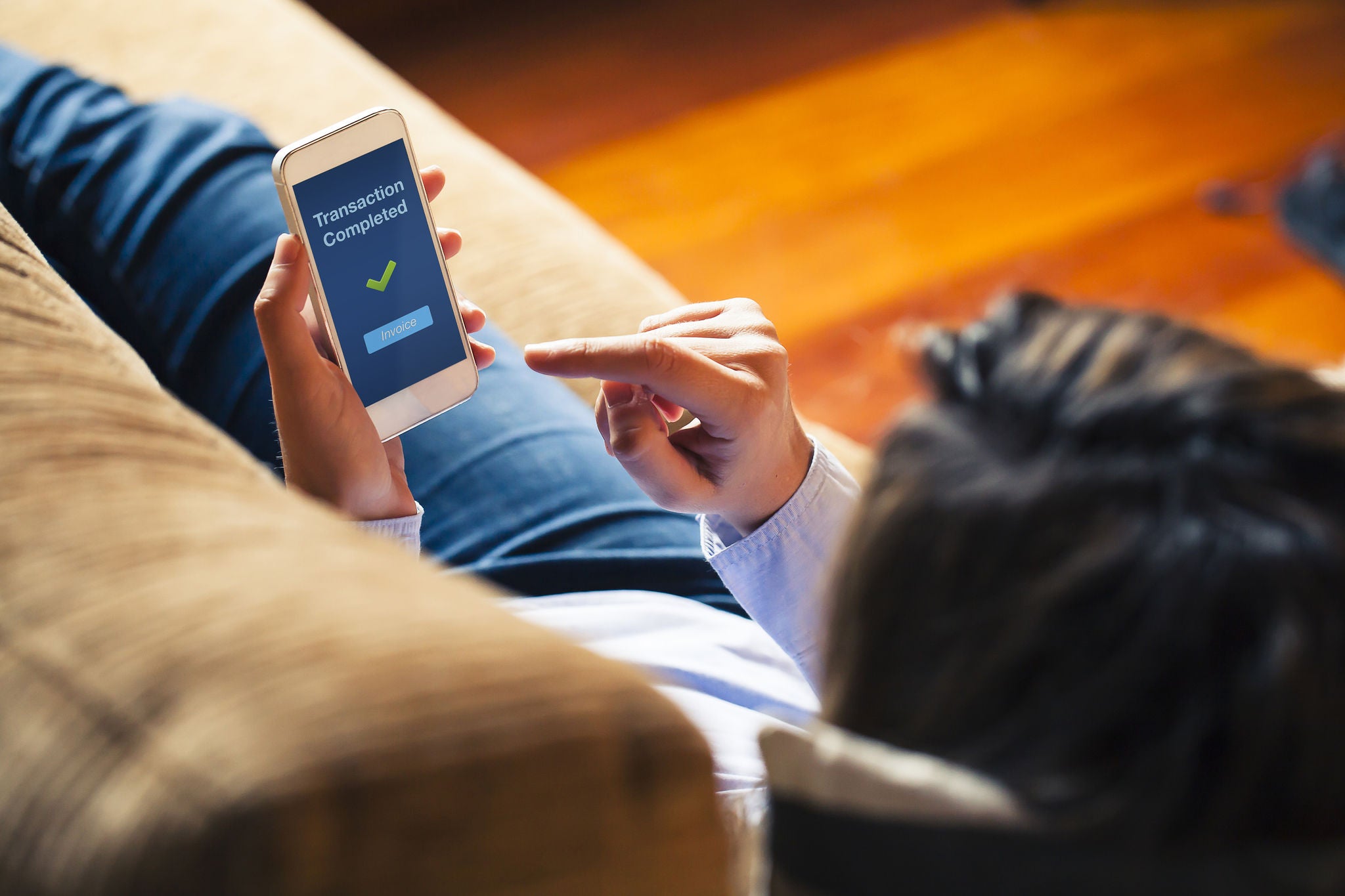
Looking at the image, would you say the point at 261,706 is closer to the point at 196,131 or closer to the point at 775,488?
the point at 775,488

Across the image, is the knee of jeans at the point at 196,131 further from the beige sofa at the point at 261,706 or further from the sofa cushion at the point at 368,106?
the beige sofa at the point at 261,706

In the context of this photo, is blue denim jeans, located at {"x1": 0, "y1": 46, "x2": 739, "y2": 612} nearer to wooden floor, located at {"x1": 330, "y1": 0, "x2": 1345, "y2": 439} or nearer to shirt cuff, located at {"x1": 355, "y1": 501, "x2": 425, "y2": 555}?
shirt cuff, located at {"x1": 355, "y1": 501, "x2": 425, "y2": 555}

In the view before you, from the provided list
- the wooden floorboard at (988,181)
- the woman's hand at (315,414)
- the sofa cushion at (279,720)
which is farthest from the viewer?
the wooden floorboard at (988,181)

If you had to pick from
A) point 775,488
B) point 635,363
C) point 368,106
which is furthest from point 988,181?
point 635,363

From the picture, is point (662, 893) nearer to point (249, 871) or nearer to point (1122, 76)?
point (249, 871)

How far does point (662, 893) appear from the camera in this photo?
29cm

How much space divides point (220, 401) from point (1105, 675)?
643mm

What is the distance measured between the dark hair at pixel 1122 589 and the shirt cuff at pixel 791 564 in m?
0.35

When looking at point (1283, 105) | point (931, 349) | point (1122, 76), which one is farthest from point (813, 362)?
point (931, 349)

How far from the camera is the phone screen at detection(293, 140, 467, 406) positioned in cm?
64

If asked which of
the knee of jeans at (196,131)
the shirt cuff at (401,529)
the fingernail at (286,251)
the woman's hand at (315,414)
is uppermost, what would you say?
the knee of jeans at (196,131)

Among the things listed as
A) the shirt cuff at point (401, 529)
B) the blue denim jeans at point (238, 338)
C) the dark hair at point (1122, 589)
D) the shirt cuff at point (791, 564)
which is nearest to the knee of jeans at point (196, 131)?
the blue denim jeans at point (238, 338)

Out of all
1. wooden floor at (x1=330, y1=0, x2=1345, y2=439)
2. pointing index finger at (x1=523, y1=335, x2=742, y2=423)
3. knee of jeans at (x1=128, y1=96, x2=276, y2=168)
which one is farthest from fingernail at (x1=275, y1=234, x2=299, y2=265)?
wooden floor at (x1=330, y1=0, x2=1345, y2=439)

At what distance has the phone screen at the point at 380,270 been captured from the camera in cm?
64
